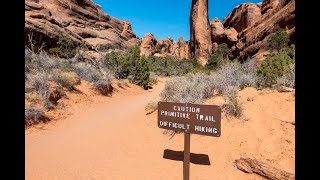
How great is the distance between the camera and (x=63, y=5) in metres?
55.7

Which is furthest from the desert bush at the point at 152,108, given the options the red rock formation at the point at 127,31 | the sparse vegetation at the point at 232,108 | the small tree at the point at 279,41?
the red rock formation at the point at 127,31

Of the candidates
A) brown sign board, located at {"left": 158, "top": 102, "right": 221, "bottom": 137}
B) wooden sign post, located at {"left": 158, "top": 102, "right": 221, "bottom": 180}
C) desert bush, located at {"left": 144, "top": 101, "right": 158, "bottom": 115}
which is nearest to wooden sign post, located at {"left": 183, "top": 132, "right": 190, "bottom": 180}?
wooden sign post, located at {"left": 158, "top": 102, "right": 221, "bottom": 180}

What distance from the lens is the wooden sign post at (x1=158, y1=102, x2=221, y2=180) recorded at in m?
4.26

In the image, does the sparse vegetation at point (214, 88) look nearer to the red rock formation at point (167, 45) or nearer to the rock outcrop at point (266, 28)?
the rock outcrop at point (266, 28)

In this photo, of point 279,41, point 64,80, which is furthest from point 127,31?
point 64,80

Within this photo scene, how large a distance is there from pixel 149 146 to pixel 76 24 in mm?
54622

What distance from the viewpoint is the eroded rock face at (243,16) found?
156ft

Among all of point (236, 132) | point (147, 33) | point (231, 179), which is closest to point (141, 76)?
point (236, 132)

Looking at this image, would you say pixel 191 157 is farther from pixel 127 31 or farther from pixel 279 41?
pixel 127 31

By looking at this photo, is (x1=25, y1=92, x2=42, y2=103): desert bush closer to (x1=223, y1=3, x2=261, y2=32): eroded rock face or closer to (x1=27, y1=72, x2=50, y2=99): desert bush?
(x1=27, y1=72, x2=50, y2=99): desert bush
